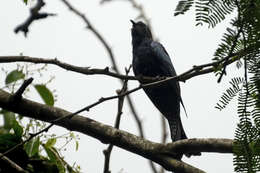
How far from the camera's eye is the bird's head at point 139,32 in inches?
264

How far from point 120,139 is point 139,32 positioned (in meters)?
3.78

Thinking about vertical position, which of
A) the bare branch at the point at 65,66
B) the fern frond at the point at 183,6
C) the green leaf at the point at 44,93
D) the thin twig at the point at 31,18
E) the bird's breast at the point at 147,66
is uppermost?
the bird's breast at the point at 147,66

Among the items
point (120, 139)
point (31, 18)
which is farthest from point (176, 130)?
point (31, 18)

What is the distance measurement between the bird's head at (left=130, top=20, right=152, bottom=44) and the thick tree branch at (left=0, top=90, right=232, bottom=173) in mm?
3529

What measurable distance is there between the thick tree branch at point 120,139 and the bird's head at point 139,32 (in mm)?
3529

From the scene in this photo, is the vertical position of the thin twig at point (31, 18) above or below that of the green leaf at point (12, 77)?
above

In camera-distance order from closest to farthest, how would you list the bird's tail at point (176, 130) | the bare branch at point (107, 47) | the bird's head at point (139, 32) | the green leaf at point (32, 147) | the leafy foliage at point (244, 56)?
the leafy foliage at point (244, 56) → the green leaf at point (32, 147) → the bare branch at point (107, 47) → the bird's tail at point (176, 130) → the bird's head at point (139, 32)

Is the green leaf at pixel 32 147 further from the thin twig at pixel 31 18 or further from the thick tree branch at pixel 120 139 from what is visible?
the thin twig at pixel 31 18

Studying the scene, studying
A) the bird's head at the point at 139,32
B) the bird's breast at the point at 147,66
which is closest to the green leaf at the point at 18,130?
the bird's breast at the point at 147,66

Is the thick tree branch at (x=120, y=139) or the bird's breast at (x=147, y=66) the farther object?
the bird's breast at (x=147, y=66)

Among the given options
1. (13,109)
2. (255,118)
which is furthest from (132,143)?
(255,118)

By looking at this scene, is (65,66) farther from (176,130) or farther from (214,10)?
(176,130)

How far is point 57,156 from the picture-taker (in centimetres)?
308

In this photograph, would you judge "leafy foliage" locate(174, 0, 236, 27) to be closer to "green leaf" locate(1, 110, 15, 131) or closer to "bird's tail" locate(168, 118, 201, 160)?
"green leaf" locate(1, 110, 15, 131)
